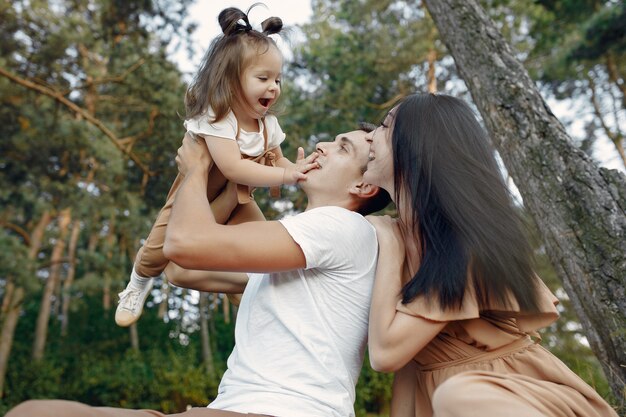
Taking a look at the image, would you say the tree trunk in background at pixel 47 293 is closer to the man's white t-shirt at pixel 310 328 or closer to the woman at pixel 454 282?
the man's white t-shirt at pixel 310 328

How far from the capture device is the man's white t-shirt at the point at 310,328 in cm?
177

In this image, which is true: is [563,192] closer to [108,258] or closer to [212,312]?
[108,258]

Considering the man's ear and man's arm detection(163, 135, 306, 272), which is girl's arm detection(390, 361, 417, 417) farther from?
the man's ear

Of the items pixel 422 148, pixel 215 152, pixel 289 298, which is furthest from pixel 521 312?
pixel 215 152

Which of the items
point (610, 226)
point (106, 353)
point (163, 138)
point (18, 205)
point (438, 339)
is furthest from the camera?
point (106, 353)

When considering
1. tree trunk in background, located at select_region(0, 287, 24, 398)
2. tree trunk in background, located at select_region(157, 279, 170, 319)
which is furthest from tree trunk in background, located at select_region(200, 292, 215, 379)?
tree trunk in background, located at select_region(0, 287, 24, 398)

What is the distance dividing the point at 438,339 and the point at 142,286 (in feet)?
5.11

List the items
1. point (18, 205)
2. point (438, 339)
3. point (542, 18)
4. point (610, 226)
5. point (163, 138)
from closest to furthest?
point (438, 339)
point (610, 226)
point (163, 138)
point (18, 205)
point (542, 18)

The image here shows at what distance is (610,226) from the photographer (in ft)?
9.39

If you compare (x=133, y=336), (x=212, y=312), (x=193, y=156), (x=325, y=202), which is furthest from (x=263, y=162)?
(x=212, y=312)

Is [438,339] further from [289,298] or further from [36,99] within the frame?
[36,99]

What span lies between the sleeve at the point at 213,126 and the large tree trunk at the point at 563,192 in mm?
1578

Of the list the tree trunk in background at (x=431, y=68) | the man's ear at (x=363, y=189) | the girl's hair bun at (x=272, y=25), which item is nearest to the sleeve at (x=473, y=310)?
the man's ear at (x=363, y=189)

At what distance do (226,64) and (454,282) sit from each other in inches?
55.5
